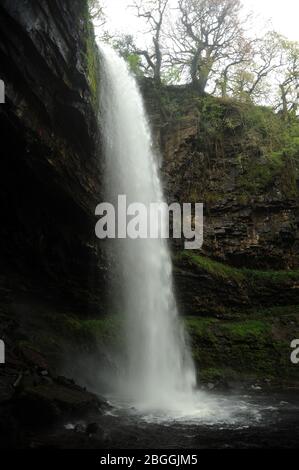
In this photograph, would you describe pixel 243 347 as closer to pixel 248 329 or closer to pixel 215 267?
pixel 248 329

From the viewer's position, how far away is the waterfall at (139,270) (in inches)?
507

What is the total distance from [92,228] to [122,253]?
5.91 ft

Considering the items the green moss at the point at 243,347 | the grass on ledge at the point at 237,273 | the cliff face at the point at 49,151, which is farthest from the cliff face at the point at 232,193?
the cliff face at the point at 49,151

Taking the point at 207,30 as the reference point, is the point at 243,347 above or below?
below

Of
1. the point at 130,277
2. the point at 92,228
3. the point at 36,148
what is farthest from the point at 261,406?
the point at 36,148

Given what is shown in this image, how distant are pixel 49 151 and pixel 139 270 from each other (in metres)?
5.57

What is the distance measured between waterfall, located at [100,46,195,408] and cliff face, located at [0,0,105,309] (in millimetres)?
1133

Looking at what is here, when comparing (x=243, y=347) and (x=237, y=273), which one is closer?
(x=243, y=347)

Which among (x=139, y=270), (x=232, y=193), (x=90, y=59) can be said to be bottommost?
(x=139, y=270)

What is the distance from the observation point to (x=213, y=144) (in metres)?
18.5

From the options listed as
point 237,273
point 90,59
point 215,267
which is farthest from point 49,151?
point 237,273

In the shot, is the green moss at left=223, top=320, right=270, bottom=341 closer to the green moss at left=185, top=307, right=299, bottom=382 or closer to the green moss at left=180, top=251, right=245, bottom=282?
the green moss at left=185, top=307, right=299, bottom=382

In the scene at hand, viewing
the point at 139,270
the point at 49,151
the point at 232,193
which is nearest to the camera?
the point at 49,151

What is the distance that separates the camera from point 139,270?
47.8 feet
